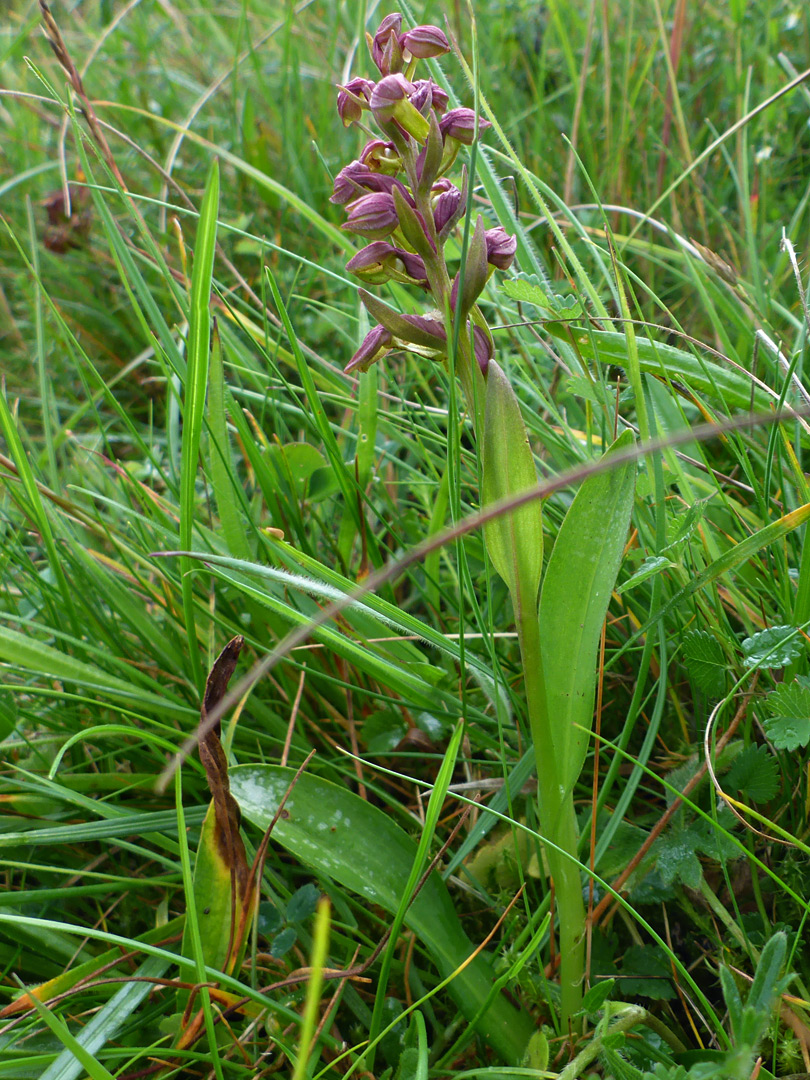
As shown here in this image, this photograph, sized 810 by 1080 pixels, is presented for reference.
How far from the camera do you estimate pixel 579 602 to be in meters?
0.75

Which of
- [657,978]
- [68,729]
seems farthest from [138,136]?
[657,978]

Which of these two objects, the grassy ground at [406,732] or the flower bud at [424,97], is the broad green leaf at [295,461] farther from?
the flower bud at [424,97]

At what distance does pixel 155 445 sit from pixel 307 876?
3.36ft

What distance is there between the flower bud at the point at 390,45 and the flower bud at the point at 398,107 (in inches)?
3.0

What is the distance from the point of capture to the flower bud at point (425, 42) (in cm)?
74

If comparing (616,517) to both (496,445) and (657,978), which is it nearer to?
(496,445)

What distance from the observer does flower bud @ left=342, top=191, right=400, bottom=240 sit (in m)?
0.71

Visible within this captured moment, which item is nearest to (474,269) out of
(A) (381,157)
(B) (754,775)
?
(A) (381,157)

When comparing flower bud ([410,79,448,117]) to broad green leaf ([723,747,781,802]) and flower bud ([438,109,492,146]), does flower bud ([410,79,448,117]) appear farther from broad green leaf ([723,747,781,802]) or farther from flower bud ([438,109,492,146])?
broad green leaf ([723,747,781,802])

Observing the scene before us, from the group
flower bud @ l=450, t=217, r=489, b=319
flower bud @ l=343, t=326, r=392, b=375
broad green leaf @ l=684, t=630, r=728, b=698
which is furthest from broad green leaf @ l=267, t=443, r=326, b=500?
broad green leaf @ l=684, t=630, r=728, b=698

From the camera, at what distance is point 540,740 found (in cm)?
73

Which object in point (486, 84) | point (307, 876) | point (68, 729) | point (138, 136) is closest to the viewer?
point (307, 876)

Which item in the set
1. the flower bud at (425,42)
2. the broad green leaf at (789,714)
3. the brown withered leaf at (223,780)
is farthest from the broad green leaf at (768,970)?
the flower bud at (425,42)

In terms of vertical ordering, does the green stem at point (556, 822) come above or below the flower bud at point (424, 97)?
below
